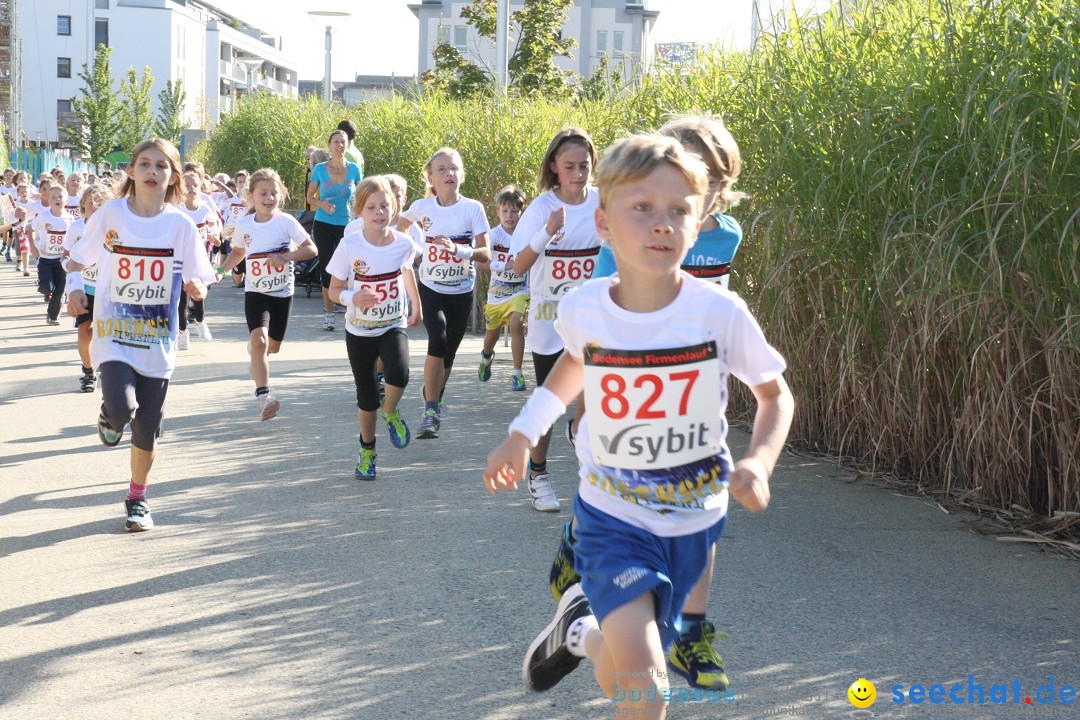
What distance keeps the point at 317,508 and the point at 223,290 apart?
1590 centimetres

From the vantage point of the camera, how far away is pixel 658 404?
11.0ft

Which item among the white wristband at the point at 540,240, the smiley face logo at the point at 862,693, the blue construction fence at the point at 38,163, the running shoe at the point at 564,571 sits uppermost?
the blue construction fence at the point at 38,163

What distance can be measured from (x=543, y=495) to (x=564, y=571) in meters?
2.53

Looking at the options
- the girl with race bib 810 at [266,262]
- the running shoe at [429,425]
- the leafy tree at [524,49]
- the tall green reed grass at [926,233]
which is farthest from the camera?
the leafy tree at [524,49]

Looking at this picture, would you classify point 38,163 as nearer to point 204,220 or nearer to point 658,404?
point 204,220

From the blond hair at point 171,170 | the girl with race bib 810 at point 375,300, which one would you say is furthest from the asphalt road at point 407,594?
the blond hair at point 171,170

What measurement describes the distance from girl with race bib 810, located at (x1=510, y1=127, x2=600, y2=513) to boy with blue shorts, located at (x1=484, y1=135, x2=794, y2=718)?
3081 millimetres

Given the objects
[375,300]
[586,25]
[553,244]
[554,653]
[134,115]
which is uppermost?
[586,25]

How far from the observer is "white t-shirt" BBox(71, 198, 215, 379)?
6.22 metres

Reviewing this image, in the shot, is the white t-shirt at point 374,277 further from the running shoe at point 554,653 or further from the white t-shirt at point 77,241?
the running shoe at point 554,653

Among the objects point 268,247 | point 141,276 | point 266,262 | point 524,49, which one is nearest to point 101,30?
point 524,49

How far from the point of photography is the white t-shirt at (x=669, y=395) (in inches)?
132

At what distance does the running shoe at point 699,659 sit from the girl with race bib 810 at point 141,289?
319cm

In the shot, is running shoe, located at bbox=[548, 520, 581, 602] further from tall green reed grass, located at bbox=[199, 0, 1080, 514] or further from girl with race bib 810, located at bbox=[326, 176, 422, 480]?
girl with race bib 810, located at bbox=[326, 176, 422, 480]
